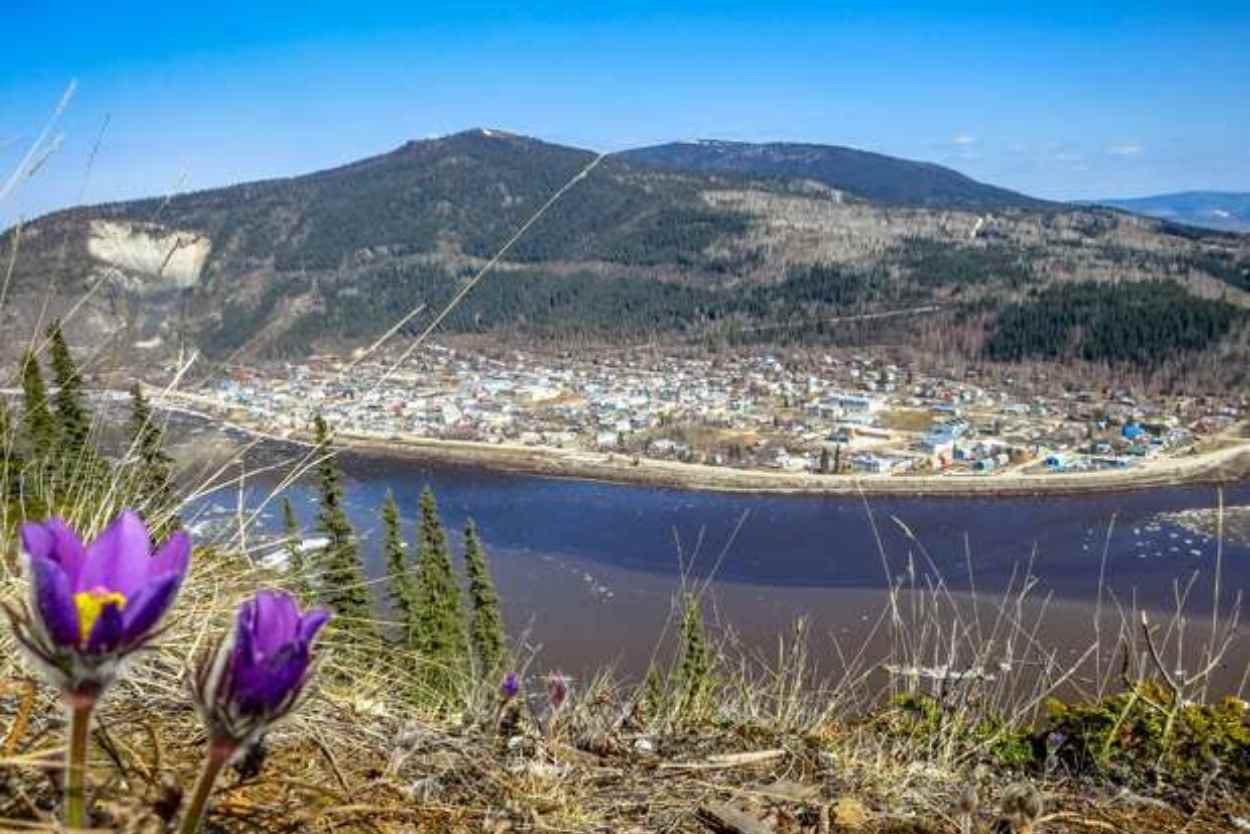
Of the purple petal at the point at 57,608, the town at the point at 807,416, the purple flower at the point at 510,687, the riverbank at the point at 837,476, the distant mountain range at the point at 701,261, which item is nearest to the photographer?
the purple petal at the point at 57,608

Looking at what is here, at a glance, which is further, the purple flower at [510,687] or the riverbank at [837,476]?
the riverbank at [837,476]

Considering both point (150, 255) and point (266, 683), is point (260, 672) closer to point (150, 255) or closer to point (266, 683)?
point (266, 683)

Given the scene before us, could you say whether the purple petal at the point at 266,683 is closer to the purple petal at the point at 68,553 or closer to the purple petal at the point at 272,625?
the purple petal at the point at 272,625

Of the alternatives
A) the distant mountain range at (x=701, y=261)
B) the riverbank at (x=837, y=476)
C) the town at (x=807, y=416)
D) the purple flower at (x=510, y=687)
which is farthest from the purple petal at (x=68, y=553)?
the distant mountain range at (x=701, y=261)

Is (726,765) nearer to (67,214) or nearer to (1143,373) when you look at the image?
(67,214)

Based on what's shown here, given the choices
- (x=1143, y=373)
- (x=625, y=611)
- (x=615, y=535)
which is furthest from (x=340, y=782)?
(x=1143, y=373)

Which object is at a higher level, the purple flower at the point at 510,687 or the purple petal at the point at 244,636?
the purple petal at the point at 244,636
